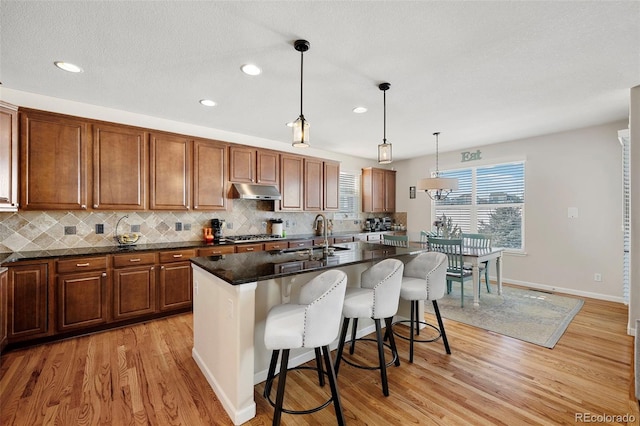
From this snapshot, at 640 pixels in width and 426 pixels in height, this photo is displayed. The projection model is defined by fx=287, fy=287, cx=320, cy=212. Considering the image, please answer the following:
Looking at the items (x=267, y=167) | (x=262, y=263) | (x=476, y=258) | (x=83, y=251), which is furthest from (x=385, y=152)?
(x=83, y=251)

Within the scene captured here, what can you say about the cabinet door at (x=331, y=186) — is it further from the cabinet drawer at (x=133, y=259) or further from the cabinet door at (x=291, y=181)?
the cabinet drawer at (x=133, y=259)

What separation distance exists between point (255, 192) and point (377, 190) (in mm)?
3156

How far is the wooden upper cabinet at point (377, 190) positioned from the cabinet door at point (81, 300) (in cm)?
489

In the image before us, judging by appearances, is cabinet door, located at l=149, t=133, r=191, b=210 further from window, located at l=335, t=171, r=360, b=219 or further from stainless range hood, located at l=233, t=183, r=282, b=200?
window, located at l=335, t=171, r=360, b=219

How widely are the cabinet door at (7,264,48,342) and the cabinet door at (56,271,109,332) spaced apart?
116 mm

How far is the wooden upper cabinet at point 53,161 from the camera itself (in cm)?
291

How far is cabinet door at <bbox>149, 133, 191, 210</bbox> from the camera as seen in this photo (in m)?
3.68

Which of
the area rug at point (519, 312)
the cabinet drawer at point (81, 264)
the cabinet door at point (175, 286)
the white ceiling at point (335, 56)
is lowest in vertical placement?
the area rug at point (519, 312)

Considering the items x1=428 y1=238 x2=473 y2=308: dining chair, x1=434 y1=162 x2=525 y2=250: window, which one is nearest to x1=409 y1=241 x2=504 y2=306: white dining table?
x1=428 y1=238 x2=473 y2=308: dining chair

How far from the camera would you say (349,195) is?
648 cm

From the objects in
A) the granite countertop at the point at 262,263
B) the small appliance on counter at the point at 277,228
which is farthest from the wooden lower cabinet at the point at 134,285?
the small appliance on counter at the point at 277,228

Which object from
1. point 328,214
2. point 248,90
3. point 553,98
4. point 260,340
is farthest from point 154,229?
point 553,98

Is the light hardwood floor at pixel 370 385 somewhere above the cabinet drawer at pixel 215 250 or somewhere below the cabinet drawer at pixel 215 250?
below

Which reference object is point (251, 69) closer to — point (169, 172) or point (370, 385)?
point (169, 172)
